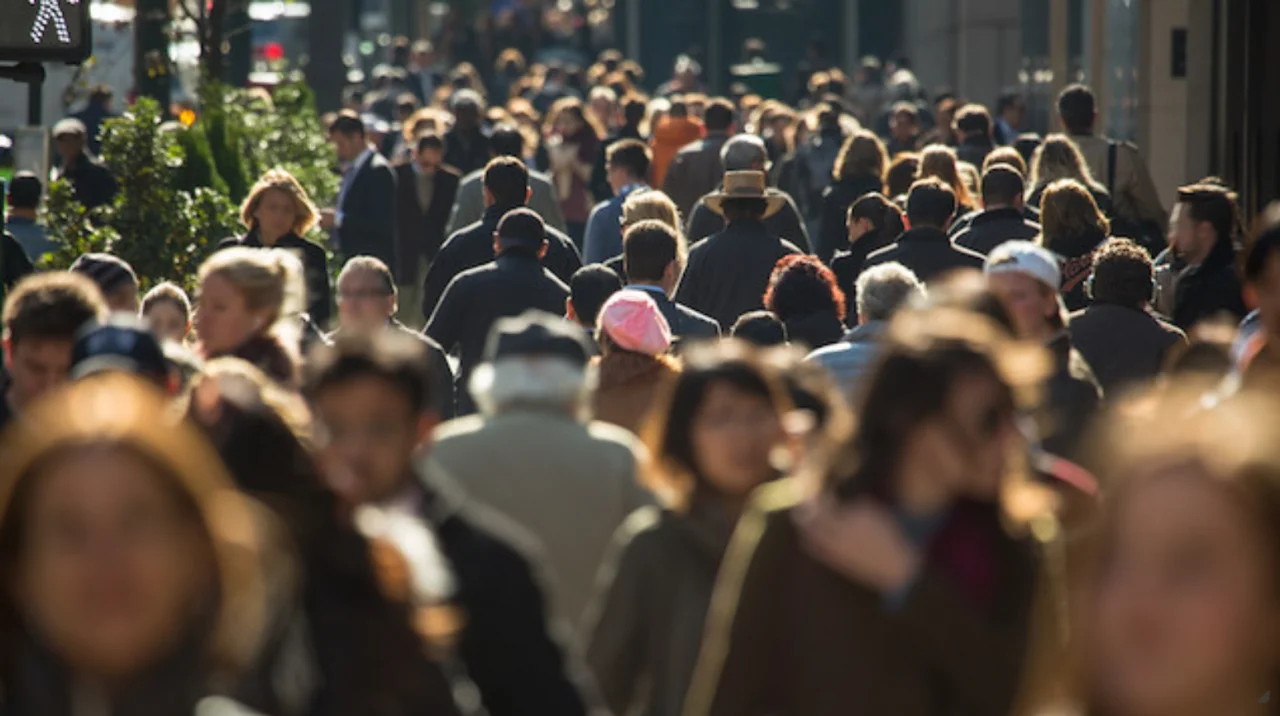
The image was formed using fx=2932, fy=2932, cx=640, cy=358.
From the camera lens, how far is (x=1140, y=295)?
991 cm

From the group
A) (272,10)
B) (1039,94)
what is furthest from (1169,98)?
(272,10)

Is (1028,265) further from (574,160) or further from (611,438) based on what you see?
(574,160)

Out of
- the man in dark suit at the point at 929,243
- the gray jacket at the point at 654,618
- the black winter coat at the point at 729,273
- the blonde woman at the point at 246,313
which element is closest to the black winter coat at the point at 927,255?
the man in dark suit at the point at 929,243

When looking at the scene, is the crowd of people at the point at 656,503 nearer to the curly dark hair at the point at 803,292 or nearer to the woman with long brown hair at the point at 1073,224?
the curly dark hair at the point at 803,292

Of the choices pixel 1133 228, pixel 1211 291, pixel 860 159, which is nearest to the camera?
pixel 1211 291

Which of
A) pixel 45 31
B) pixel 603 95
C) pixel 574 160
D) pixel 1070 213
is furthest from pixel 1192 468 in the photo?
pixel 603 95

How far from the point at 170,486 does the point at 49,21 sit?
25.1ft

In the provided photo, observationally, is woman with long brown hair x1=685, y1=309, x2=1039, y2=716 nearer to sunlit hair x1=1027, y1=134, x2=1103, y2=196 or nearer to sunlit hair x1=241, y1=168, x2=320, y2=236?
sunlit hair x1=241, y1=168, x2=320, y2=236

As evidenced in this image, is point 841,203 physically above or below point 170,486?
below

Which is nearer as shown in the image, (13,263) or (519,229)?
(519,229)

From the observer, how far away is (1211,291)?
11078mm

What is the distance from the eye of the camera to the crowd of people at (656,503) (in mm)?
3232

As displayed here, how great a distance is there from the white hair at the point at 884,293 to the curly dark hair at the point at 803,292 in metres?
1.02

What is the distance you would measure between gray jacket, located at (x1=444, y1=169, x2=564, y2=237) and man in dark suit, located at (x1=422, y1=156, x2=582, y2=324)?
200 centimetres
